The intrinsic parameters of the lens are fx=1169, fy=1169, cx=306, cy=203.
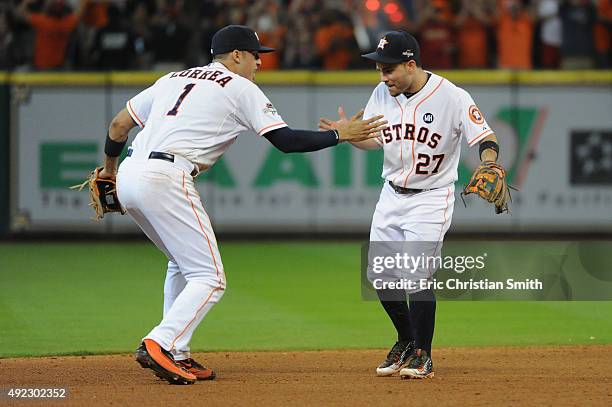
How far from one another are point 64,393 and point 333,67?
11.0 m

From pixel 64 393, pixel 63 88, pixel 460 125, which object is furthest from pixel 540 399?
pixel 63 88

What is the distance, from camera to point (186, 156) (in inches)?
280

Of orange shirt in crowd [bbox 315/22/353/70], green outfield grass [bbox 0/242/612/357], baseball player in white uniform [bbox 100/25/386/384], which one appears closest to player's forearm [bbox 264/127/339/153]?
baseball player in white uniform [bbox 100/25/386/384]

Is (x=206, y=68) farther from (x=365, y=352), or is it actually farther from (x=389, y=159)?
(x=365, y=352)

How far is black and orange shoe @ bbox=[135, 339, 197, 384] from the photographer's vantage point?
6.85m

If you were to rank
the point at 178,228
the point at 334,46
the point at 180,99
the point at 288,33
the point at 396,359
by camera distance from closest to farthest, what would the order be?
1. the point at 178,228
2. the point at 180,99
3. the point at 396,359
4. the point at 334,46
5. the point at 288,33

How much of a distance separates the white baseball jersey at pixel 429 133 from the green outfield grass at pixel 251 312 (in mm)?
1899

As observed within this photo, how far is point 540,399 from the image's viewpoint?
6.56 meters

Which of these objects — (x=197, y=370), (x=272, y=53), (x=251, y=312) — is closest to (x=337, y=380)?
(x=197, y=370)

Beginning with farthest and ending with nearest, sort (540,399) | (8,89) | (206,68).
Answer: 1. (8,89)
2. (206,68)
3. (540,399)

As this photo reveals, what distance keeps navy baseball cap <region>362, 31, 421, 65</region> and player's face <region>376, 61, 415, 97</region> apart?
5 centimetres

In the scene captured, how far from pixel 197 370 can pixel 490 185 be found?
85.2 inches

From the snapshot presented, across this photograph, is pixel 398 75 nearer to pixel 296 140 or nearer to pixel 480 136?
pixel 480 136

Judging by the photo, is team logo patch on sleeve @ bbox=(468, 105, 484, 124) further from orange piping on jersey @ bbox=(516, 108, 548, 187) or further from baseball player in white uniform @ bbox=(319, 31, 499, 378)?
orange piping on jersey @ bbox=(516, 108, 548, 187)
